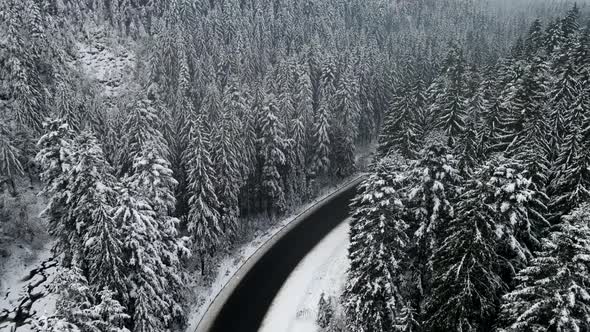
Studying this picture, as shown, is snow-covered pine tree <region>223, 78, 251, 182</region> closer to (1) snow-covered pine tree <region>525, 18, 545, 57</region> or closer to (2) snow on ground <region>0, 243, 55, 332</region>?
(2) snow on ground <region>0, 243, 55, 332</region>

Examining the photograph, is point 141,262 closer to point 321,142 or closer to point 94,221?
point 94,221

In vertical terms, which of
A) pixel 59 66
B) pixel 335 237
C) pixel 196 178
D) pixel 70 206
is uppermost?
pixel 59 66

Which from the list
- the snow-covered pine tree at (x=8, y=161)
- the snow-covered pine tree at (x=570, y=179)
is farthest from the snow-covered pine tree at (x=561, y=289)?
the snow-covered pine tree at (x=8, y=161)

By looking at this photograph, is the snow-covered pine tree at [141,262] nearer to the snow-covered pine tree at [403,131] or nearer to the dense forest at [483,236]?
the dense forest at [483,236]

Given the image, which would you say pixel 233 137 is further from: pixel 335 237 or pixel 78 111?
pixel 78 111

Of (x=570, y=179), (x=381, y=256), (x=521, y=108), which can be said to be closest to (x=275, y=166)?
(x=381, y=256)

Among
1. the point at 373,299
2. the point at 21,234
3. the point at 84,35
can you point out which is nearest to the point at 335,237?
the point at 373,299
